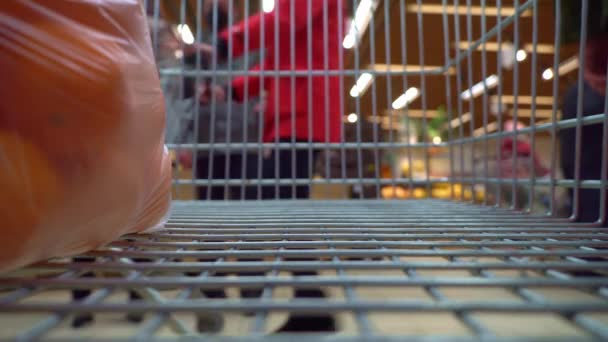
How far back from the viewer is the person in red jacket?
5.19 feet

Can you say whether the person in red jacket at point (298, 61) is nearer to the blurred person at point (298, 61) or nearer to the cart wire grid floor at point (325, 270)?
the blurred person at point (298, 61)

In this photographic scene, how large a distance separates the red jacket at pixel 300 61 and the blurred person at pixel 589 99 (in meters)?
0.76

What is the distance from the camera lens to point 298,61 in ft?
5.54

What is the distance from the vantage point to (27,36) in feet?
1.46

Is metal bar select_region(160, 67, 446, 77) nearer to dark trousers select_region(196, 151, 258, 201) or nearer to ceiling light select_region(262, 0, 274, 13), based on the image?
ceiling light select_region(262, 0, 274, 13)

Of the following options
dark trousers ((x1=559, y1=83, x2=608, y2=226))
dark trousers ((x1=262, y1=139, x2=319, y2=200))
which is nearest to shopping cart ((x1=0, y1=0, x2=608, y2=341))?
dark trousers ((x1=262, y1=139, x2=319, y2=200))

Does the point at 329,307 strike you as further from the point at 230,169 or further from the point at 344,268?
the point at 230,169

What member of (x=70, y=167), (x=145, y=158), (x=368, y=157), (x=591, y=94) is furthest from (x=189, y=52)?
(x=368, y=157)

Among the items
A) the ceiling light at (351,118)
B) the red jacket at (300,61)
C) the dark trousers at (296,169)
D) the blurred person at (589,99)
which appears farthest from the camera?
the ceiling light at (351,118)

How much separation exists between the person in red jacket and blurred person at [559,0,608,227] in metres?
0.74

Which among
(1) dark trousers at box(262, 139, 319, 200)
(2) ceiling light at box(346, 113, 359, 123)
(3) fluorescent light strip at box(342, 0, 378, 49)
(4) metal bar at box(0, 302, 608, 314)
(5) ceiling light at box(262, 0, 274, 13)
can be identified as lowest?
(4) metal bar at box(0, 302, 608, 314)

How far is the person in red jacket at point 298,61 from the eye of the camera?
1583 millimetres

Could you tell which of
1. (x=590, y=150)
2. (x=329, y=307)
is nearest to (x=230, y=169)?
(x=590, y=150)

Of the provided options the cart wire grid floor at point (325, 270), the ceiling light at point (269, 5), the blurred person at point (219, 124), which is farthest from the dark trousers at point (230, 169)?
the cart wire grid floor at point (325, 270)
